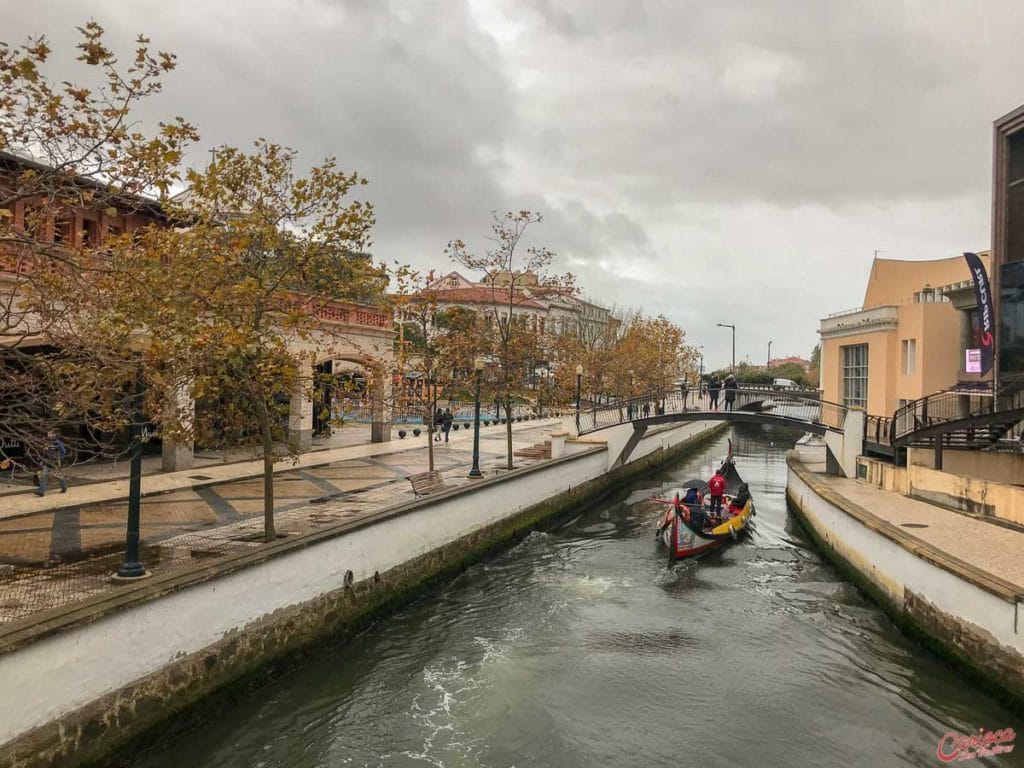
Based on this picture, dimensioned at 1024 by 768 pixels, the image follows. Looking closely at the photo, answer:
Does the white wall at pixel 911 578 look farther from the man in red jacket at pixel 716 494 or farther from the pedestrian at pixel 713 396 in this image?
the pedestrian at pixel 713 396

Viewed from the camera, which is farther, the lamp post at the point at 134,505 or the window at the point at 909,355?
the window at the point at 909,355

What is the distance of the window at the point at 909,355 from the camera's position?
2936cm

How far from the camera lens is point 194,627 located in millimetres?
8984

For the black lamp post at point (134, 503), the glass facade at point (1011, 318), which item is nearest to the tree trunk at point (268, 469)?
the black lamp post at point (134, 503)

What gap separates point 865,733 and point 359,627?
7.97 m

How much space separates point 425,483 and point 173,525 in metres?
5.18

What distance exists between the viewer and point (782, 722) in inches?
372

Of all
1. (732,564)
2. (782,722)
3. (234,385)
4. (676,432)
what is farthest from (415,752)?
(676,432)

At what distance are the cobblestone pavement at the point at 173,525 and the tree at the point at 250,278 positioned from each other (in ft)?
5.53

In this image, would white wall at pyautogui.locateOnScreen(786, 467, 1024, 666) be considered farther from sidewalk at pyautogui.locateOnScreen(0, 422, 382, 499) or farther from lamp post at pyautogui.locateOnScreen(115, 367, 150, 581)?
lamp post at pyautogui.locateOnScreen(115, 367, 150, 581)

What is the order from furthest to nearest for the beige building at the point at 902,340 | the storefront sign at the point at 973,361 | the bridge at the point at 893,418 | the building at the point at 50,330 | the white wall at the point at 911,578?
the beige building at the point at 902,340 < the storefront sign at the point at 973,361 < the bridge at the point at 893,418 < the white wall at the point at 911,578 < the building at the point at 50,330

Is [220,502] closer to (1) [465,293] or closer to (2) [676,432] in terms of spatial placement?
(2) [676,432]

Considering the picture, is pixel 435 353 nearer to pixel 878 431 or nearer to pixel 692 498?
pixel 692 498

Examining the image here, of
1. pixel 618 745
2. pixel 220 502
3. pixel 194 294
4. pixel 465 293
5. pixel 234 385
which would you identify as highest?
pixel 465 293
